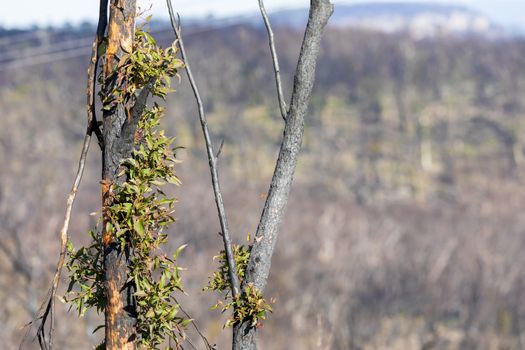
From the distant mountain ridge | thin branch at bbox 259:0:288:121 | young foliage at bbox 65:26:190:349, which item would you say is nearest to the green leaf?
young foliage at bbox 65:26:190:349

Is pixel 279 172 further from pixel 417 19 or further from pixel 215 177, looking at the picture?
pixel 417 19

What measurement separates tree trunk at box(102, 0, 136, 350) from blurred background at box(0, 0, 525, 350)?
15.0 inches

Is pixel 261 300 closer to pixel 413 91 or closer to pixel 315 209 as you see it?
pixel 315 209

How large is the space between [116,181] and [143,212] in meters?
0.12

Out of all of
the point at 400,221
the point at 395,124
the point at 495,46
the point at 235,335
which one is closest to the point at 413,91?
the point at 395,124

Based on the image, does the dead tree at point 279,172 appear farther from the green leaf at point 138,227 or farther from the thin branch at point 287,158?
the green leaf at point 138,227

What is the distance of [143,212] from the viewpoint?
2.17 metres

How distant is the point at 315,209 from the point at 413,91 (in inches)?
1622

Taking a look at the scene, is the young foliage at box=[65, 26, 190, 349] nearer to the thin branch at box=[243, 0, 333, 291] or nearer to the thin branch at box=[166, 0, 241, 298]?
the thin branch at box=[166, 0, 241, 298]

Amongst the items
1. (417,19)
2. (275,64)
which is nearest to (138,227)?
(275,64)

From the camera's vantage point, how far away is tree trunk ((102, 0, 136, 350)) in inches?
84.4

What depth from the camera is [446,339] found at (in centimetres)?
2834

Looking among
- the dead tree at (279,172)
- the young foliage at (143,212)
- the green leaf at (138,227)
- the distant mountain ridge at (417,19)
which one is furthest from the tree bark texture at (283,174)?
the distant mountain ridge at (417,19)

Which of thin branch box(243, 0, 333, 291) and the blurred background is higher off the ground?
the blurred background
